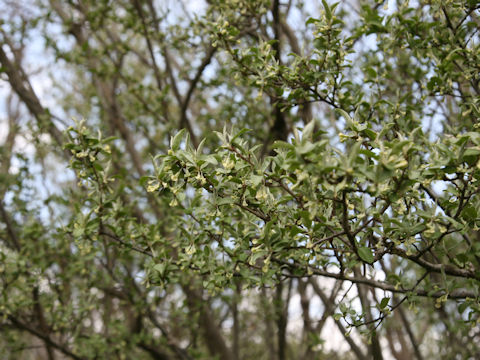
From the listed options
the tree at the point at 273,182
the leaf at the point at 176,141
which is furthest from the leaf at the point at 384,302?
the leaf at the point at 176,141

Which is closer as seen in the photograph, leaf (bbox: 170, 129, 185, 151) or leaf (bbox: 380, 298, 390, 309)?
leaf (bbox: 170, 129, 185, 151)

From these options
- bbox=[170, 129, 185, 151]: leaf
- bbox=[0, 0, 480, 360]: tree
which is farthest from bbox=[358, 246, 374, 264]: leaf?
bbox=[170, 129, 185, 151]: leaf

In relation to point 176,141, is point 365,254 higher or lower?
lower

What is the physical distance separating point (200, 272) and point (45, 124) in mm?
2781

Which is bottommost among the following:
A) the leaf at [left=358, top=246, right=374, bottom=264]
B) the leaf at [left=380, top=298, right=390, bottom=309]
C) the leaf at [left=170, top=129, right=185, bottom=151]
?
the leaf at [left=380, top=298, right=390, bottom=309]

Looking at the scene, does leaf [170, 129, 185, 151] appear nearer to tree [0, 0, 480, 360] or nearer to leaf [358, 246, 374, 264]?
tree [0, 0, 480, 360]

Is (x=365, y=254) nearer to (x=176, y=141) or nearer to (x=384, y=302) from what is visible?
(x=384, y=302)

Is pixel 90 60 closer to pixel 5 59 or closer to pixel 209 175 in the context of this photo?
pixel 5 59

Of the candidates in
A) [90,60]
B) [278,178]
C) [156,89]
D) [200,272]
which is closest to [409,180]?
[278,178]

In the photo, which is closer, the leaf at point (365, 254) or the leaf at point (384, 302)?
the leaf at point (365, 254)

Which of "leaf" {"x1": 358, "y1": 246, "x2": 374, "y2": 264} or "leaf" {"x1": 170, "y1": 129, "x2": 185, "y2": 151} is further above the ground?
"leaf" {"x1": 170, "y1": 129, "x2": 185, "y2": 151}

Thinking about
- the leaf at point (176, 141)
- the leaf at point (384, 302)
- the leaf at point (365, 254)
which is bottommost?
the leaf at point (384, 302)

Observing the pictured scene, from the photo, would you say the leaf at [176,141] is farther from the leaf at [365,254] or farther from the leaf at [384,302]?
the leaf at [384,302]

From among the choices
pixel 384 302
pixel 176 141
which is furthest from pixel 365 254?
pixel 176 141
